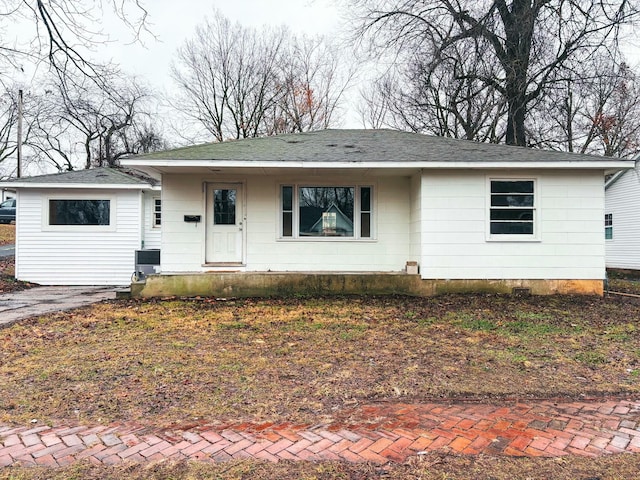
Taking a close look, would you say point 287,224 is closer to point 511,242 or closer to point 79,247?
point 511,242

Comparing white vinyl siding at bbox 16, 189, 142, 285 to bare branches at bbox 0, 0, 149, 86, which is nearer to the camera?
bare branches at bbox 0, 0, 149, 86

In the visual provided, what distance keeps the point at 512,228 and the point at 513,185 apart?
929mm

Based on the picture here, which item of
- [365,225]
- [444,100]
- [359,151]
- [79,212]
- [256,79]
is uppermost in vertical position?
[256,79]

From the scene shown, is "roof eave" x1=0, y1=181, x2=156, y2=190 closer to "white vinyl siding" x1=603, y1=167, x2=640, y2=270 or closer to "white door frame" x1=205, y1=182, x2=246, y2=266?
"white door frame" x1=205, y1=182, x2=246, y2=266

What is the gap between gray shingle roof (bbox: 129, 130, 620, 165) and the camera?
8492 mm

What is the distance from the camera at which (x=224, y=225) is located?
953 cm

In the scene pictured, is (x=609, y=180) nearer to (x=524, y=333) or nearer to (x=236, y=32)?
(x=524, y=333)

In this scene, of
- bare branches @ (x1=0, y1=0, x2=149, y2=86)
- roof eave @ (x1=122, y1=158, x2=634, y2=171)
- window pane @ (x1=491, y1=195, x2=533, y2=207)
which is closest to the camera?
bare branches @ (x1=0, y1=0, x2=149, y2=86)

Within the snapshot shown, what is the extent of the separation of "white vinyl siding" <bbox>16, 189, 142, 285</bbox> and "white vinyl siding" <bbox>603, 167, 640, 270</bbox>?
1821 centimetres

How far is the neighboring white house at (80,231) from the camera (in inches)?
468

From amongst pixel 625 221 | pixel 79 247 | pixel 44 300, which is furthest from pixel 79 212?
→ pixel 625 221

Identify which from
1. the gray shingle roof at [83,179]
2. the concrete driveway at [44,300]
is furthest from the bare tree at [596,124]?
the concrete driveway at [44,300]

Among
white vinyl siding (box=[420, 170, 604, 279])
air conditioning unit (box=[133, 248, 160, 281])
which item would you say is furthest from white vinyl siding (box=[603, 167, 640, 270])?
air conditioning unit (box=[133, 248, 160, 281])

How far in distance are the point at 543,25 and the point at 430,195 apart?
29.2 feet
